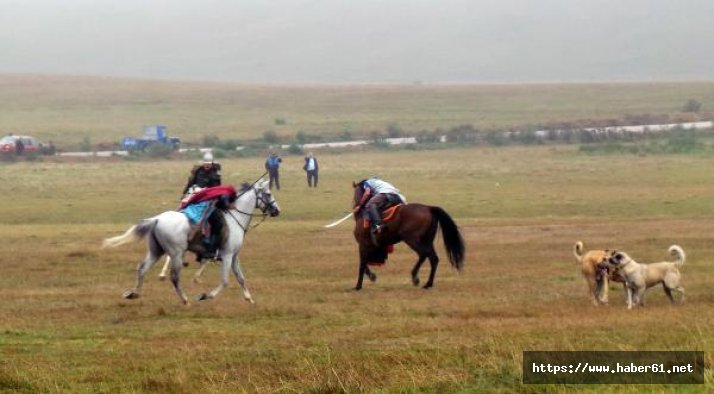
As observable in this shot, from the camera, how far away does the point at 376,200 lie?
20656 millimetres

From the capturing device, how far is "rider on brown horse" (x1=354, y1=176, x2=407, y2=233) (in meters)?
20.5

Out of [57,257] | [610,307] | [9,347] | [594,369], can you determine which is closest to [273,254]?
[57,257]

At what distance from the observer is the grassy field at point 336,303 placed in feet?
38.7

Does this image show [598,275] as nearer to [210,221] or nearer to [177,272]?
[210,221]

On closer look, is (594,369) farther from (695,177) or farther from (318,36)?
(318,36)

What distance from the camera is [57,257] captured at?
25.1 meters

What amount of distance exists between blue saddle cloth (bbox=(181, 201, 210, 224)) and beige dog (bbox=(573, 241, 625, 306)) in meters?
5.03

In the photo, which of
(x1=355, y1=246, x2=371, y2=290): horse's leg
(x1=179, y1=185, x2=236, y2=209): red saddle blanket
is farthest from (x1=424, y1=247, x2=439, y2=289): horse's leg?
(x1=179, y1=185, x2=236, y2=209): red saddle blanket

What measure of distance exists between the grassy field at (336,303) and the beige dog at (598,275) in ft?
0.74

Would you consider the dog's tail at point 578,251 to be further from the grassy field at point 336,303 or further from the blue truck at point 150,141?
the blue truck at point 150,141

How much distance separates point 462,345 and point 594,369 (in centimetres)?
219

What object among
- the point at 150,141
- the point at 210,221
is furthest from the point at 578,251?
the point at 150,141

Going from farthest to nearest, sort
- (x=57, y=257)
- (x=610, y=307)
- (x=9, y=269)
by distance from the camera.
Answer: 1. (x=57, y=257)
2. (x=9, y=269)
3. (x=610, y=307)

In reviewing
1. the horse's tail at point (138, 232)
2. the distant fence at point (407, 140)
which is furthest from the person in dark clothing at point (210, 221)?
the distant fence at point (407, 140)
